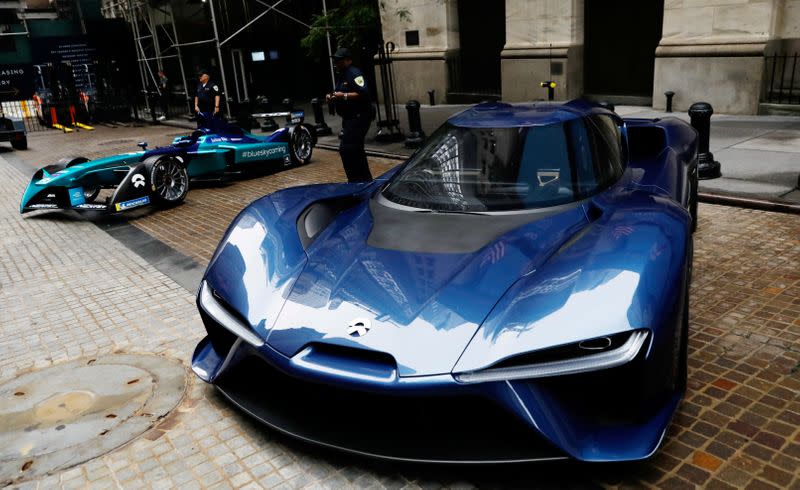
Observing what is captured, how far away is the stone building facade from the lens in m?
12.3

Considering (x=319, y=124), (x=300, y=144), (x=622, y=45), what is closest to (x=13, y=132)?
(x=319, y=124)

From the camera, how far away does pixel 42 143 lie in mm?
18812

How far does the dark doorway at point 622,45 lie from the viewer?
16.0m

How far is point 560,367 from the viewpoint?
240cm

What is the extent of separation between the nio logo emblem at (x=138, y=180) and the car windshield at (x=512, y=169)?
5.43 metres

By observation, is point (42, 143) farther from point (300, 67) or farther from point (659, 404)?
point (659, 404)

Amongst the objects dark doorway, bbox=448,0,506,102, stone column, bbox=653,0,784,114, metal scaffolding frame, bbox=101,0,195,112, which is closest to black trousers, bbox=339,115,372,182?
stone column, bbox=653,0,784,114

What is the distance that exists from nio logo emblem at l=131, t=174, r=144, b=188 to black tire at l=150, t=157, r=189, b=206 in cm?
12

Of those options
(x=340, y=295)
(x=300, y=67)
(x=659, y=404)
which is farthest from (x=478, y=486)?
(x=300, y=67)

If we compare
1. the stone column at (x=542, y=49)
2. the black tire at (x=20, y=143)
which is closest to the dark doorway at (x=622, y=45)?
the stone column at (x=542, y=49)

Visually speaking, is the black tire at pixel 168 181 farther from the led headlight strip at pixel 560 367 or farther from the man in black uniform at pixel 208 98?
the led headlight strip at pixel 560 367

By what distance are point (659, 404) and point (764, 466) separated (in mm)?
569

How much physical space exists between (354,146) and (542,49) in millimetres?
8933

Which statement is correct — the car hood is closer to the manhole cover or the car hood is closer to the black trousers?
the manhole cover
